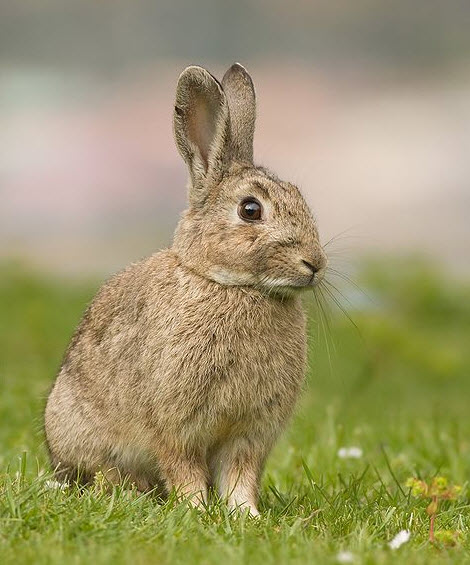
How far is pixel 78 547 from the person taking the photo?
Result: 168 inches

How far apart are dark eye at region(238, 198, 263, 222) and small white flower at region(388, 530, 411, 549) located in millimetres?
1596

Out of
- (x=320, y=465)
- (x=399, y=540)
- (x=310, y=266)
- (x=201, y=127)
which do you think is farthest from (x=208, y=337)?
(x=320, y=465)

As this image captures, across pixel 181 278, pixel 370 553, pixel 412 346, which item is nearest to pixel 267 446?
pixel 181 278

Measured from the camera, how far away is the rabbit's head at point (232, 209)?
5.27m

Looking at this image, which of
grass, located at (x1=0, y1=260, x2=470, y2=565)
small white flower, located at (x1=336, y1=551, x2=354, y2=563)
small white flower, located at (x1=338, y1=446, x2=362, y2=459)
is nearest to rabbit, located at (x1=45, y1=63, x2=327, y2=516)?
grass, located at (x1=0, y1=260, x2=470, y2=565)

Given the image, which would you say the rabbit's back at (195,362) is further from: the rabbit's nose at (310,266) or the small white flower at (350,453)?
the small white flower at (350,453)

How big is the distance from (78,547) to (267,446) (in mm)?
1576

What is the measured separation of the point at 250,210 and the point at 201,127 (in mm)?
601

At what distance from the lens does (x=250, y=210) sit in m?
5.43

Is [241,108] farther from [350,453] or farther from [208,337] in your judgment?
[350,453]

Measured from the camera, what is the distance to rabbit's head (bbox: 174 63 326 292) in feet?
17.3

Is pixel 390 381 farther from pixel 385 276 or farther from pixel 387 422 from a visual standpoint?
pixel 387 422

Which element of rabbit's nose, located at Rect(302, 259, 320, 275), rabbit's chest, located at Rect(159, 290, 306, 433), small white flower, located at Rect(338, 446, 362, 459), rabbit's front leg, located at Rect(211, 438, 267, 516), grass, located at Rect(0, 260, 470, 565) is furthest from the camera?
small white flower, located at Rect(338, 446, 362, 459)

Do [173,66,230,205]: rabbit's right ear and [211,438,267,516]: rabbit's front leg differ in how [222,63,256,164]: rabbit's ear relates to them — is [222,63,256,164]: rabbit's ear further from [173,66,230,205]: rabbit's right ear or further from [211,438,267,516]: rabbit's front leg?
[211,438,267,516]: rabbit's front leg
